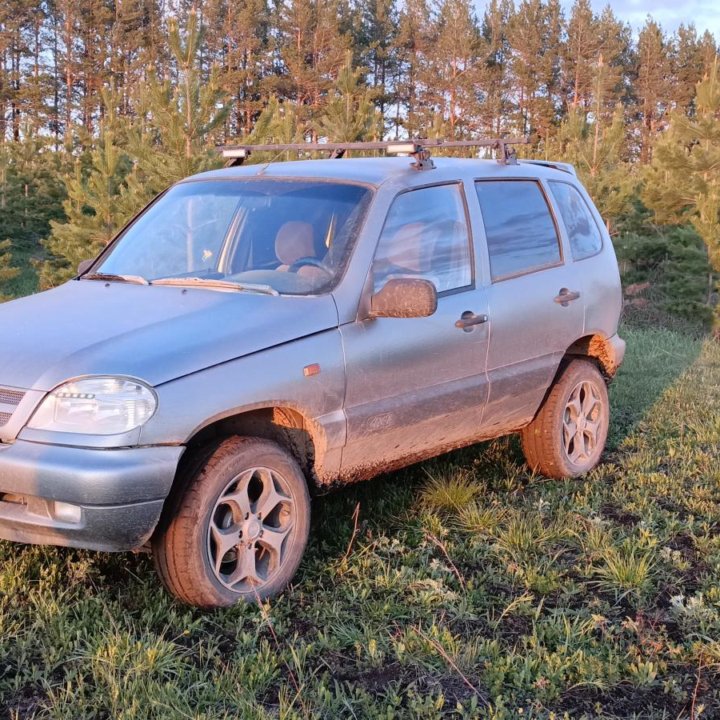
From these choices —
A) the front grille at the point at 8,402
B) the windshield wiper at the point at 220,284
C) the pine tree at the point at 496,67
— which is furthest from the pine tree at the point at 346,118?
the pine tree at the point at 496,67

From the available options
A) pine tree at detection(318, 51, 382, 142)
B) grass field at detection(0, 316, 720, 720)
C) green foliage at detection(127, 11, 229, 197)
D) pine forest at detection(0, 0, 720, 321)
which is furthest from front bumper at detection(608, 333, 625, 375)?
pine forest at detection(0, 0, 720, 321)

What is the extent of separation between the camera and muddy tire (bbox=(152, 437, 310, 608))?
3373 millimetres

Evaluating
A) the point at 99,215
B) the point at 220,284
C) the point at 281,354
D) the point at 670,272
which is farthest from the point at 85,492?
the point at 670,272

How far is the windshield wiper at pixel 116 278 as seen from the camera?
14.0ft

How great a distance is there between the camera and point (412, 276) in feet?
13.9

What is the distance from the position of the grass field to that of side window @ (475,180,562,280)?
4.22 ft

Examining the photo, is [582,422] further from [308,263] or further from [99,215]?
[99,215]

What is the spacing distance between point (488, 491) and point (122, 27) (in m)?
48.6

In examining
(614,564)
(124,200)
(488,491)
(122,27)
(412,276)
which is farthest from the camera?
(122,27)

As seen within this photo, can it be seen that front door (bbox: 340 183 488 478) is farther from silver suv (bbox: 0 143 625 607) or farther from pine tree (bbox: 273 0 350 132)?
pine tree (bbox: 273 0 350 132)

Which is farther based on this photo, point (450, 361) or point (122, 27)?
point (122, 27)

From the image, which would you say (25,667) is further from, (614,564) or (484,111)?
(484,111)

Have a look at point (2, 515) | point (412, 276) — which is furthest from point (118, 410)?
point (412, 276)

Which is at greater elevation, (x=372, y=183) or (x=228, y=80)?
(x=228, y=80)
